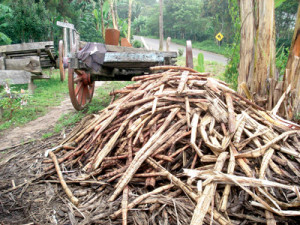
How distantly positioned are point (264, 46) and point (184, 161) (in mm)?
1814

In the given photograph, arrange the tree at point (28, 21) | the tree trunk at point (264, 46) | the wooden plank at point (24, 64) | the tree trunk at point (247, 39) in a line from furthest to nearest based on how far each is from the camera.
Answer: the tree at point (28, 21) → the wooden plank at point (24, 64) → the tree trunk at point (247, 39) → the tree trunk at point (264, 46)

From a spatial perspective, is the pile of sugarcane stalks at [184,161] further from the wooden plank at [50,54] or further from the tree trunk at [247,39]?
the wooden plank at [50,54]

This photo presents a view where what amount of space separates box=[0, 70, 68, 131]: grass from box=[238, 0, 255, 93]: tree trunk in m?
3.91

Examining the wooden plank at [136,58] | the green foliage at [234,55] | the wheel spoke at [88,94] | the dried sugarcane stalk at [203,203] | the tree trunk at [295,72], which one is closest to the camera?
the dried sugarcane stalk at [203,203]

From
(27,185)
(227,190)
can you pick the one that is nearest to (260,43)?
(227,190)

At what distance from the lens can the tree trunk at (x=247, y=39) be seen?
2887 mm

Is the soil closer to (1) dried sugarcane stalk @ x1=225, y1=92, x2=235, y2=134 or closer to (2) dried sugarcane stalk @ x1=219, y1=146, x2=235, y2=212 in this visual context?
(2) dried sugarcane stalk @ x1=219, y1=146, x2=235, y2=212

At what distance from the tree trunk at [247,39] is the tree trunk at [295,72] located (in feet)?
1.38

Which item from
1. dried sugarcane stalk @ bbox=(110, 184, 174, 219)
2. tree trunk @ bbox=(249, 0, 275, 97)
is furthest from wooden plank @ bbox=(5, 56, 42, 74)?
dried sugarcane stalk @ bbox=(110, 184, 174, 219)

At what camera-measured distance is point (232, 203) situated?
163cm

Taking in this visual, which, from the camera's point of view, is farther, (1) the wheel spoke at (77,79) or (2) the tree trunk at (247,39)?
(1) the wheel spoke at (77,79)

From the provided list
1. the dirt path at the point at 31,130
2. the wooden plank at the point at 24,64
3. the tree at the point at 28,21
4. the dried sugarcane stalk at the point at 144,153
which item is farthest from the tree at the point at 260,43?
the tree at the point at 28,21

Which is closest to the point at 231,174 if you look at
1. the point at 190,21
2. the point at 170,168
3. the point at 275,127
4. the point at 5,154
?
the point at 170,168

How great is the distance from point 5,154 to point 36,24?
9917 millimetres
